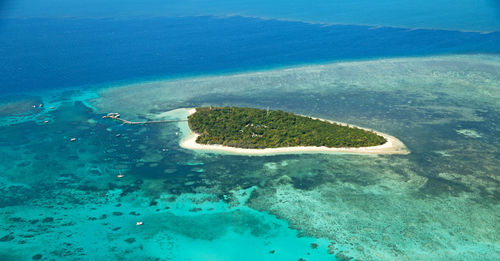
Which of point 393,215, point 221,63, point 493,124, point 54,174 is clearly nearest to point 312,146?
point 393,215

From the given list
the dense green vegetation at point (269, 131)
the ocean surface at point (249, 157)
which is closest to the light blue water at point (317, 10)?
the ocean surface at point (249, 157)

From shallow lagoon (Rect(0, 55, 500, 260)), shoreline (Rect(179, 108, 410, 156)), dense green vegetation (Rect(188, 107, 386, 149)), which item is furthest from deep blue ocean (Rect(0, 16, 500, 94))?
shoreline (Rect(179, 108, 410, 156))

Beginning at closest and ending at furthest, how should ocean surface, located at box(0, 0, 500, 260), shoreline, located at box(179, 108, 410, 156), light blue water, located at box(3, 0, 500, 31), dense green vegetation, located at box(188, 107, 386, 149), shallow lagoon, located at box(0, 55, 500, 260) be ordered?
shallow lagoon, located at box(0, 55, 500, 260) < ocean surface, located at box(0, 0, 500, 260) < shoreline, located at box(179, 108, 410, 156) < dense green vegetation, located at box(188, 107, 386, 149) < light blue water, located at box(3, 0, 500, 31)

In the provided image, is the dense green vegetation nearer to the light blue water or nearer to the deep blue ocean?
the deep blue ocean

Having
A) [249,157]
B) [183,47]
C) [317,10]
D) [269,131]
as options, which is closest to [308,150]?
[269,131]

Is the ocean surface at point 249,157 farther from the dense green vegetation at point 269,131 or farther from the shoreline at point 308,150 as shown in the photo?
the dense green vegetation at point 269,131

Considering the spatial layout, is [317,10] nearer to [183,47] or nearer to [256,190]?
[183,47]
